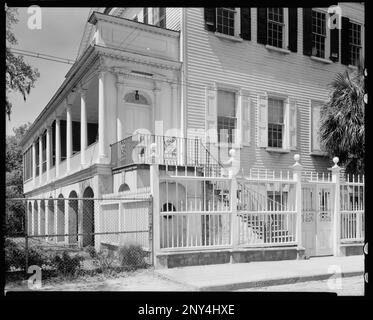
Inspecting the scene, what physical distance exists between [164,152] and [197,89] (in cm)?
205

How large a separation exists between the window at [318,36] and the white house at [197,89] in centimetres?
3

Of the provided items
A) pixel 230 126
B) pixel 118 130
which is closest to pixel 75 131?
pixel 118 130

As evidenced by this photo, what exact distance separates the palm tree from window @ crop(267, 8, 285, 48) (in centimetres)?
209

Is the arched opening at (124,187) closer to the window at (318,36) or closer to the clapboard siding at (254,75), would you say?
the clapboard siding at (254,75)

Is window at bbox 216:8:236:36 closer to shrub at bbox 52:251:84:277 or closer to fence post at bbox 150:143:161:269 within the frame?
fence post at bbox 150:143:161:269

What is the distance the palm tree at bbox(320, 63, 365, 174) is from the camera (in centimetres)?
1107

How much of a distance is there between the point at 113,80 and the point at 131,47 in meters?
0.94

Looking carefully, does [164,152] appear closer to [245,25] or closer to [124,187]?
[124,187]

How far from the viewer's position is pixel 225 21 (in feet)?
38.7

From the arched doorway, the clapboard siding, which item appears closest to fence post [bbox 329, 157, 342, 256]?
the clapboard siding

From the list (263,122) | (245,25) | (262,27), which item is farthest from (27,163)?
(262,27)

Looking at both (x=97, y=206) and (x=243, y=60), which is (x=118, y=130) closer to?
(x=97, y=206)

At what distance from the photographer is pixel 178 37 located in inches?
444

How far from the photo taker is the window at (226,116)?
11789 mm
